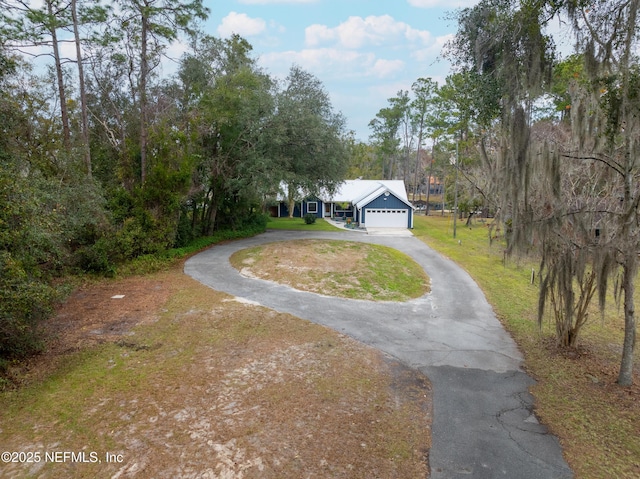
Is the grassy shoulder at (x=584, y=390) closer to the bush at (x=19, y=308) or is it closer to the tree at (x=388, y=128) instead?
the bush at (x=19, y=308)

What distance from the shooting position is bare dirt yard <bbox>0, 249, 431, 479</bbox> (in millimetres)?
4441

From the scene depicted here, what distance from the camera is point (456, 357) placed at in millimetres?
7641

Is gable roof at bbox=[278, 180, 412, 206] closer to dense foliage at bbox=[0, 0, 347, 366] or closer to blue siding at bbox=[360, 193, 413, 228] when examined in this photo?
blue siding at bbox=[360, 193, 413, 228]

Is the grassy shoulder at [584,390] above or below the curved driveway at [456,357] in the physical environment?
below

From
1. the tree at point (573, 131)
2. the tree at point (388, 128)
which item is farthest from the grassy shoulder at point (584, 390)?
the tree at point (388, 128)

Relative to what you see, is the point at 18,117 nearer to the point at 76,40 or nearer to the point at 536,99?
the point at 76,40

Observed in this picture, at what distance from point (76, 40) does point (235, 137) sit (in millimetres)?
7238

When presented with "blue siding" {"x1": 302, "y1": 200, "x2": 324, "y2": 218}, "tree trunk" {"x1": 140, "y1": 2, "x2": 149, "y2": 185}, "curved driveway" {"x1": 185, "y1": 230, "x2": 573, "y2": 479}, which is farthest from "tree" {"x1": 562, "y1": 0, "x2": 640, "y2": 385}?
"blue siding" {"x1": 302, "y1": 200, "x2": 324, "y2": 218}

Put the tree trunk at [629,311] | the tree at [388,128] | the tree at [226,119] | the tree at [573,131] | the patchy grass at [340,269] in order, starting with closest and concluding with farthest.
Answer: the tree at [573,131]
the tree trunk at [629,311]
the patchy grass at [340,269]
the tree at [226,119]
the tree at [388,128]

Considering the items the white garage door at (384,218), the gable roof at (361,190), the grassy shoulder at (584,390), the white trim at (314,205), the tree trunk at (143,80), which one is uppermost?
the tree trunk at (143,80)

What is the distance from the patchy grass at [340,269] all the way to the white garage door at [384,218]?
10575mm

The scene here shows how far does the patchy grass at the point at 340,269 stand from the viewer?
12398 millimetres

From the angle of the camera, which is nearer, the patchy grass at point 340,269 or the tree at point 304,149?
the patchy grass at point 340,269

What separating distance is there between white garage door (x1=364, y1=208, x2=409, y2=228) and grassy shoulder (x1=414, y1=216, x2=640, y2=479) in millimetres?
15812
